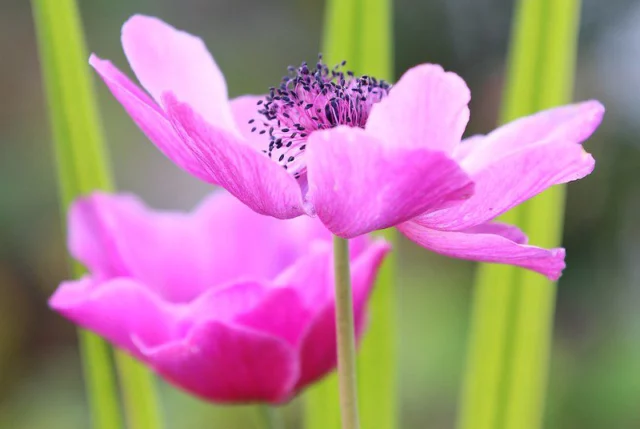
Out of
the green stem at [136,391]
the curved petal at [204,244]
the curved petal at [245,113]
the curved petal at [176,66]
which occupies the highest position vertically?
the curved petal at [176,66]

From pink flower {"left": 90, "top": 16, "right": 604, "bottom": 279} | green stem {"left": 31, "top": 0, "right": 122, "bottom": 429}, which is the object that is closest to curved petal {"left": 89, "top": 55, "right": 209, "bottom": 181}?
pink flower {"left": 90, "top": 16, "right": 604, "bottom": 279}

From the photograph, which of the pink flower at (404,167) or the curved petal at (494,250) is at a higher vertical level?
the pink flower at (404,167)

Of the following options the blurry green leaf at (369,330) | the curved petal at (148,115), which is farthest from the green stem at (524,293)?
the curved petal at (148,115)

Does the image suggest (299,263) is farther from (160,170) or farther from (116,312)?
(160,170)

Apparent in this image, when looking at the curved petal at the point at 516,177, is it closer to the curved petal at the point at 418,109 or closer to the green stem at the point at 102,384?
the curved petal at the point at 418,109

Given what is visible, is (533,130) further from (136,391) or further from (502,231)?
(136,391)

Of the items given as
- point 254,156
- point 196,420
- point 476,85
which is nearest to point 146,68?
point 254,156

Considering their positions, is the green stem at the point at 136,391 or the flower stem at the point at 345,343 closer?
the flower stem at the point at 345,343
